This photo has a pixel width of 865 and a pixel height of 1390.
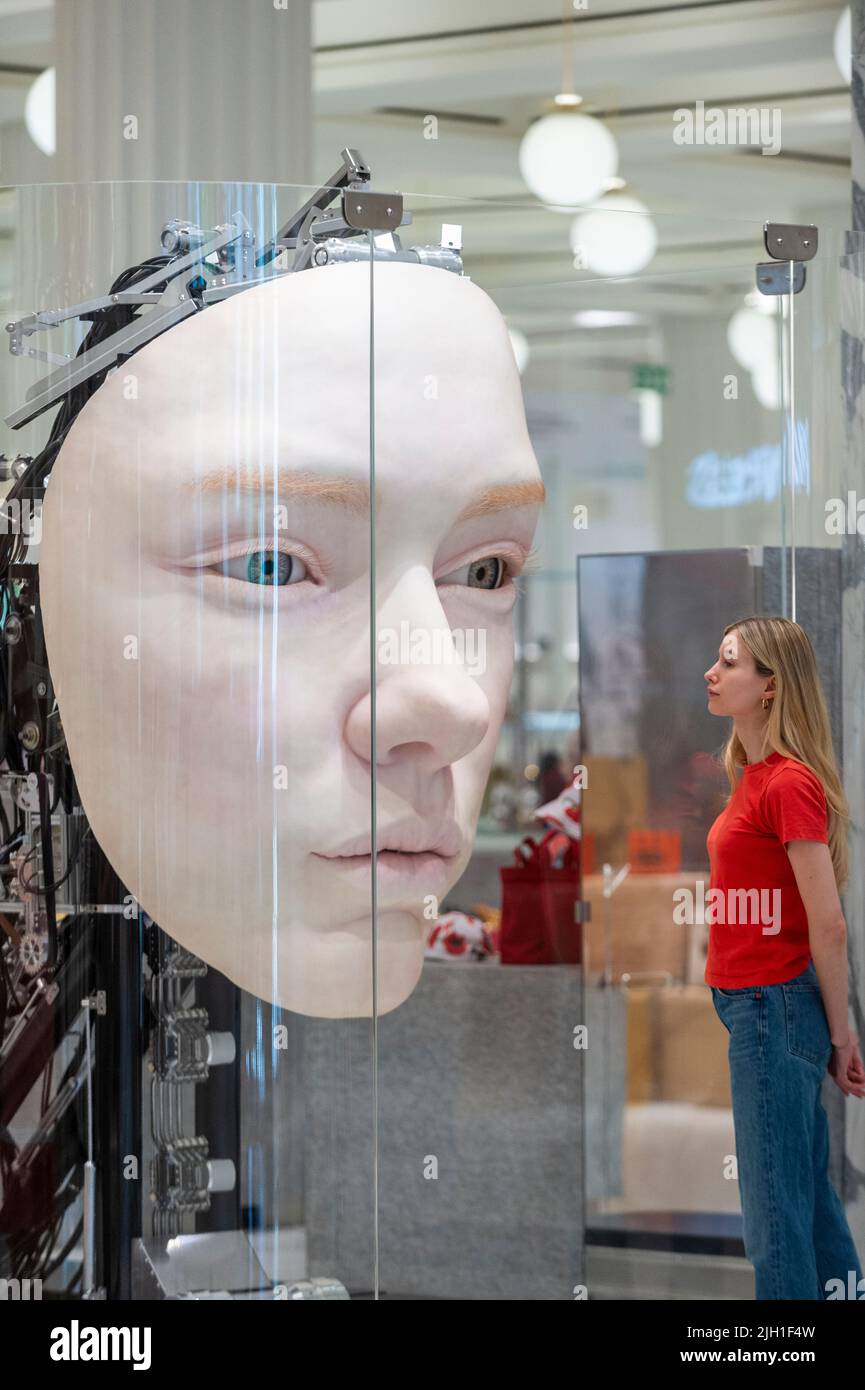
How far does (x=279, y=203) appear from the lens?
1965 mm

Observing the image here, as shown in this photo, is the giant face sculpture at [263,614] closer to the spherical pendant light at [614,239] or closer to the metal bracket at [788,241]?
the spherical pendant light at [614,239]

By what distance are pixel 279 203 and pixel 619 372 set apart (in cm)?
56

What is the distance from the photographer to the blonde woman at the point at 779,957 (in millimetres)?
2096

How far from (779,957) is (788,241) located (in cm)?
103

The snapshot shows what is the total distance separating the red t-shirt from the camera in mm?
2104

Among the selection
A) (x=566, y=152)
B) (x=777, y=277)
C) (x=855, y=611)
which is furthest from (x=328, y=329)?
(x=566, y=152)

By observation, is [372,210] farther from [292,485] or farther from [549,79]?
[549,79]

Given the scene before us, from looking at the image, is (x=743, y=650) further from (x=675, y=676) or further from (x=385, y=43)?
(x=385, y=43)

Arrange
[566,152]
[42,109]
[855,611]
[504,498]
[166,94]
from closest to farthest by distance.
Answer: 1. [504,498]
2. [855,611]
3. [166,94]
4. [566,152]
5. [42,109]

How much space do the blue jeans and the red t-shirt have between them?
3 cm

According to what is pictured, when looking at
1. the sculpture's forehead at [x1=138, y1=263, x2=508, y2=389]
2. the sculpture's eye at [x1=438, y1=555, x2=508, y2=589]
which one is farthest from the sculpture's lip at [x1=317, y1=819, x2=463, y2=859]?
the sculpture's forehead at [x1=138, y1=263, x2=508, y2=389]

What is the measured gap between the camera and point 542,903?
2.47m

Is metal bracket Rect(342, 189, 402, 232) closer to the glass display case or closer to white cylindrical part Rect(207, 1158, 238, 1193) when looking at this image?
the glass display case

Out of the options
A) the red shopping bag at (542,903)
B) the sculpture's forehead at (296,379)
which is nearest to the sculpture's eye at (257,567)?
the sculpture's forehead at (296,379)
